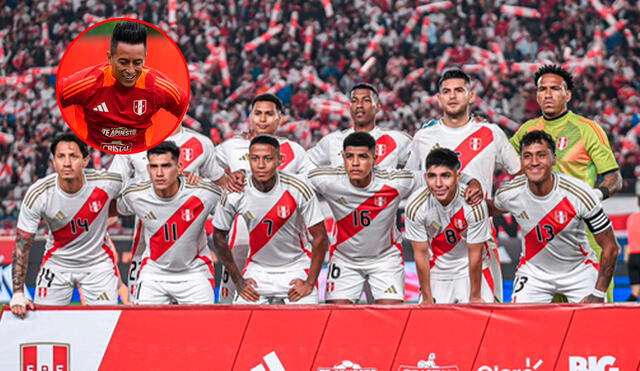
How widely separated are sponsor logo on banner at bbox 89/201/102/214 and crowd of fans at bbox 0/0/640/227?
26.8 feet

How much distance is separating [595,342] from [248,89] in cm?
1221

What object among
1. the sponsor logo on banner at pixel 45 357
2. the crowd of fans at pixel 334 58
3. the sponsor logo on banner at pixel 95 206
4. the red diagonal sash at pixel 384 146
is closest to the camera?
the sponsor logo on banner at pixel 45 357

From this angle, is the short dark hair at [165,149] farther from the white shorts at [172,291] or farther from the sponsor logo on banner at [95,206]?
the white shorts at [172,291]

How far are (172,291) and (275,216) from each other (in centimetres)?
111

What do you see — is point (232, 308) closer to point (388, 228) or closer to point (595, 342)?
point (388, 228)

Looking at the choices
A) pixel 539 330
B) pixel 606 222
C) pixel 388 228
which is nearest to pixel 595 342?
pixel 539 330

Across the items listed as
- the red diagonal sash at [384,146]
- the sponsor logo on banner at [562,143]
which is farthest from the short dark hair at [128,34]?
the sponsor logo on banner at [562,143]

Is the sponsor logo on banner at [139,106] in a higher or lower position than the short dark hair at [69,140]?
higher

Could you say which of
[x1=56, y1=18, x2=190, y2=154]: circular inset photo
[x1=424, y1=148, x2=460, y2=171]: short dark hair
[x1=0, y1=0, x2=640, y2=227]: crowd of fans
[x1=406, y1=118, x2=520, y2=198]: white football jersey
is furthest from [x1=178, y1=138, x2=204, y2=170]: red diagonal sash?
[x1=0, y1=0, x2=640, y2=227]: crowd of fans

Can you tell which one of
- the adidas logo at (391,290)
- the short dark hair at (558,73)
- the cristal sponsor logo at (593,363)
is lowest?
the cristal sponsor logo at (593,363)

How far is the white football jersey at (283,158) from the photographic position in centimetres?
827

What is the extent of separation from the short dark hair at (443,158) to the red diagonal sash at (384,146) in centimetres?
112

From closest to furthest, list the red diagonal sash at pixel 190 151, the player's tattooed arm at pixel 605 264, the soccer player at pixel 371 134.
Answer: the player's tattooed arm at pixel 605 264 < the soccer player at pixel 371 134 < the red diagonal sash at pixel 190 151

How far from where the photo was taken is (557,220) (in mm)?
6875
